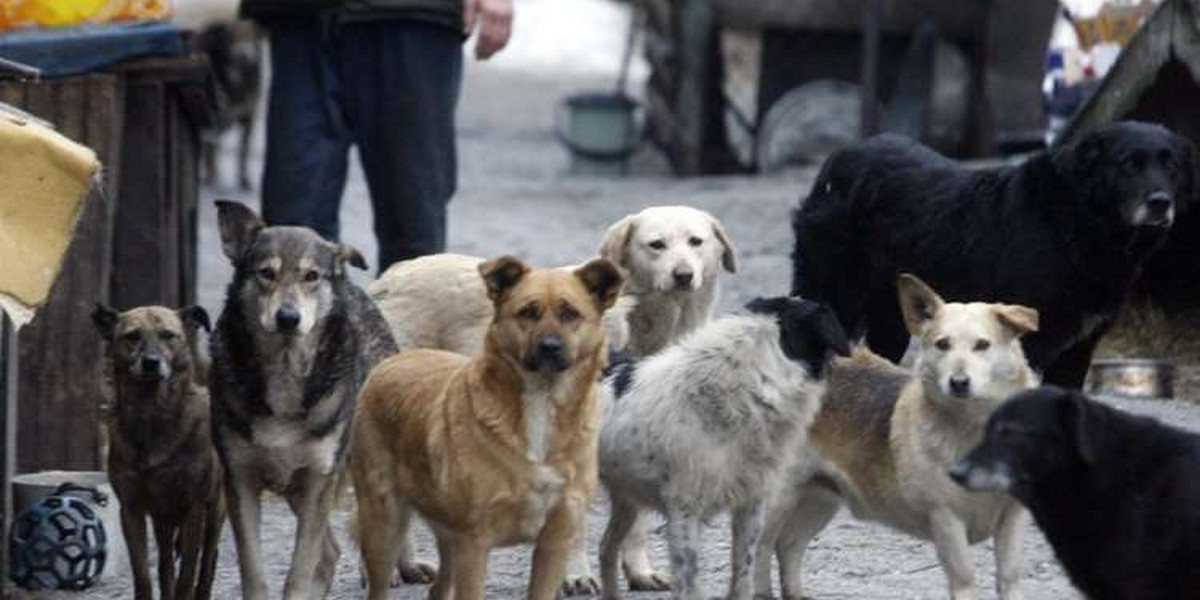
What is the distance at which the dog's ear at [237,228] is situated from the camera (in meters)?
7.66

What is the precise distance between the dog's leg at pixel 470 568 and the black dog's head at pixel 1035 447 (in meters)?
1.29

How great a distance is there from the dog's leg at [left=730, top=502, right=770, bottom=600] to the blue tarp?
321 centimetres

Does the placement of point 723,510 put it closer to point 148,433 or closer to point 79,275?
point 148,433

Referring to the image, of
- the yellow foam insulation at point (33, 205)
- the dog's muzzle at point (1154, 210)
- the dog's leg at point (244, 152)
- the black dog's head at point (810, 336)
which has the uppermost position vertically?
the yellow foam insulation at point (33, 205)

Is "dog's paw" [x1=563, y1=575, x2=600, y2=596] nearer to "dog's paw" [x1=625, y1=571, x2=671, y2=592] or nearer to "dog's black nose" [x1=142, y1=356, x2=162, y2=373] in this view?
"dog's paw" [x1=625, y1=571, x2=671, y2=592]

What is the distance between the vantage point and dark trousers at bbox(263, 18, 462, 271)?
10133mm

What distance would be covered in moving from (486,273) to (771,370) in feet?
3.09

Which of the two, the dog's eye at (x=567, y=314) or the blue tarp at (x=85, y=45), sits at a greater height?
the blue tarp at (x=85, y=45)

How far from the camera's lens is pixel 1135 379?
35.9 feet

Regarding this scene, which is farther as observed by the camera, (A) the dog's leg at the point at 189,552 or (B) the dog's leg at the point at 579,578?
(B) the dog's leg at the point at 579,578

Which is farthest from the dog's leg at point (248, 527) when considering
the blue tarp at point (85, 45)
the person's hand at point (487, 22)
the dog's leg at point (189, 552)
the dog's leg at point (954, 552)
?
the person's hand at point (487, 22)

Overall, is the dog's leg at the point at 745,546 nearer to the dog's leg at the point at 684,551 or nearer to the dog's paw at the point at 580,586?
the dog's leg at the point at 684,551

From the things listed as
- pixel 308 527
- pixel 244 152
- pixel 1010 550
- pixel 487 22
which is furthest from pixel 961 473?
pixel 244 152

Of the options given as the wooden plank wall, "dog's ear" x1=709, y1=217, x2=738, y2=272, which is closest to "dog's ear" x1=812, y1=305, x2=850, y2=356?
"dog's ear" x1=709, y1=217, x2=738, y2=272
